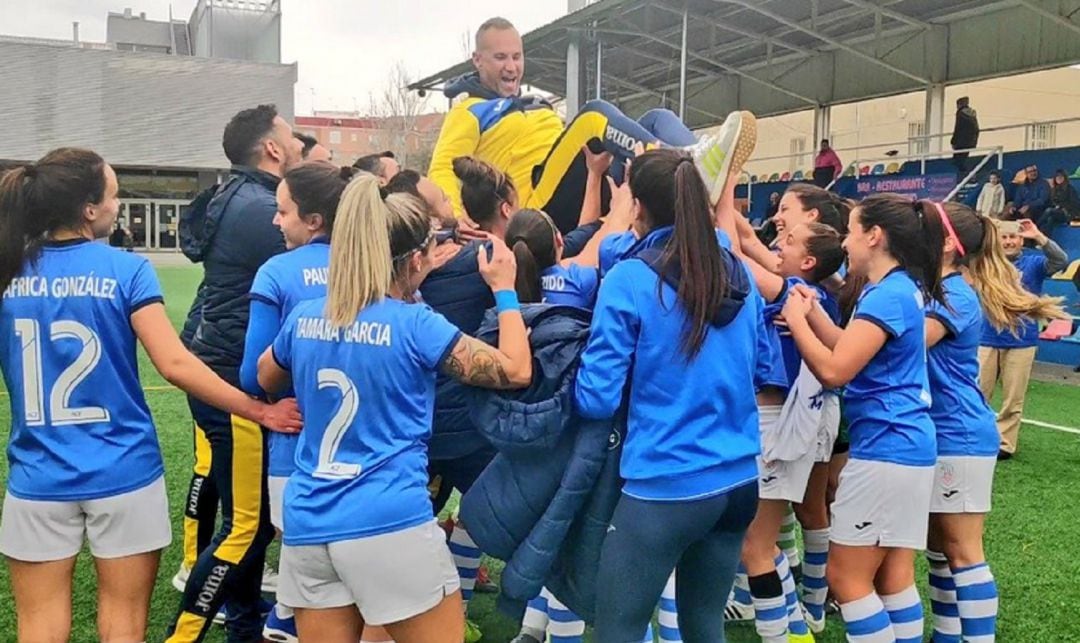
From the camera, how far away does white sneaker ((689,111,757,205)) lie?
122 inches

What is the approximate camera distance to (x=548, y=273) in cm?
323

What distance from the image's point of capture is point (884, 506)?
3.16 meters

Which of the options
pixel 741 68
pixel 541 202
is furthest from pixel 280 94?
pixel 541 202

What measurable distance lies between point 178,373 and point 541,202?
172 centimetres

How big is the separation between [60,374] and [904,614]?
283 centimetres

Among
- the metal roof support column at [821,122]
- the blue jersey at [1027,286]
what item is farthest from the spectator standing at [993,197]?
the metal roof support column at [821,122]

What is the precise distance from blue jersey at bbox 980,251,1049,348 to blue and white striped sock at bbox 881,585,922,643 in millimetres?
4953

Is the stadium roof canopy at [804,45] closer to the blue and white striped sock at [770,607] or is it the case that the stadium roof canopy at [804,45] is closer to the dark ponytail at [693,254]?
the blue and white striped sock at [770,607]

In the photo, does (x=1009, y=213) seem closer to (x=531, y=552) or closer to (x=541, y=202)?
(x=541, y=202)

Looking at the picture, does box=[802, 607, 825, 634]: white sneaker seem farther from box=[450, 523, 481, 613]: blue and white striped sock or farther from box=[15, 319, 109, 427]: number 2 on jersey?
box=[15, 319, 109, 427]: number 2 on jersey

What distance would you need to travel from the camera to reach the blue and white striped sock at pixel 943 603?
146 inches

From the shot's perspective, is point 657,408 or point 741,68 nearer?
point 657,408

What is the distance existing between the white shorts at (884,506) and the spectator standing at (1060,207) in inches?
477

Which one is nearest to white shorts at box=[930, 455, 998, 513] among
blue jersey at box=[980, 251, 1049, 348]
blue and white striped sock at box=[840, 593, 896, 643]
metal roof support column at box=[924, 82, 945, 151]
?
blue and white striped sock at box=[840, 593, 896, 643]
